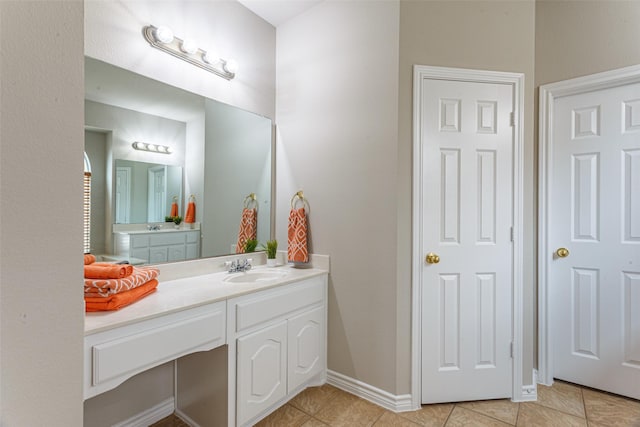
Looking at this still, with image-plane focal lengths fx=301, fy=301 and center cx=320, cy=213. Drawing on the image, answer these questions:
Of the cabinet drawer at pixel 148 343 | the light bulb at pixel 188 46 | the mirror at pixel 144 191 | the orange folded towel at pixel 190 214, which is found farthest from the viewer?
the orange folded towel at pixel 190 214

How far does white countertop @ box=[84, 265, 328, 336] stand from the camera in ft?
3.66

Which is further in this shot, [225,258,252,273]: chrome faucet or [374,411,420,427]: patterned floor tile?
[225,258,252,273]: chrome faucet

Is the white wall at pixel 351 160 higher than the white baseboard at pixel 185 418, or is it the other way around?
the white wall at pixel 351 160

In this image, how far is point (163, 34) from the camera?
1.67 metres

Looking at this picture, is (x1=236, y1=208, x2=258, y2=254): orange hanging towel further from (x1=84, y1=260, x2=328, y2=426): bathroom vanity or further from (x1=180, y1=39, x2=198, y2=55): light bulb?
(x1=180, y1=39, x2=198, y2=55): light bulb

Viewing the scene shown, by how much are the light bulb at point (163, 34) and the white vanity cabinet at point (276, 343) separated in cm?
150

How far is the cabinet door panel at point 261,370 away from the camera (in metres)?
1.53

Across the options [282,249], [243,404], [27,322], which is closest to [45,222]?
[27,322]

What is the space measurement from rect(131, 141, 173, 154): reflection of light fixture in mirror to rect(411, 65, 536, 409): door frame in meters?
1.51

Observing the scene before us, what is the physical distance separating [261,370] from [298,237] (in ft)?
2.93

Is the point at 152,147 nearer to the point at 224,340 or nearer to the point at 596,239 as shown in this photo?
the point at 224,340

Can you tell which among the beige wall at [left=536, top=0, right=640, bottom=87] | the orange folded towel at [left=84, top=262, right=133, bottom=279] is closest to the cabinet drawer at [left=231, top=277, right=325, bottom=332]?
the orange folded towel at [left=84, top=262, right=133, bottom=279]

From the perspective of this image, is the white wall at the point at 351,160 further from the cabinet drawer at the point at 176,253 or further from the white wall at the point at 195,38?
the cabinet drawer at the point at 176,253

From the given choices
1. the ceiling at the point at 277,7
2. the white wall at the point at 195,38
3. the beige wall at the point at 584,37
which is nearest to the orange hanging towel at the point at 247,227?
the white wall at the point at 195,38
